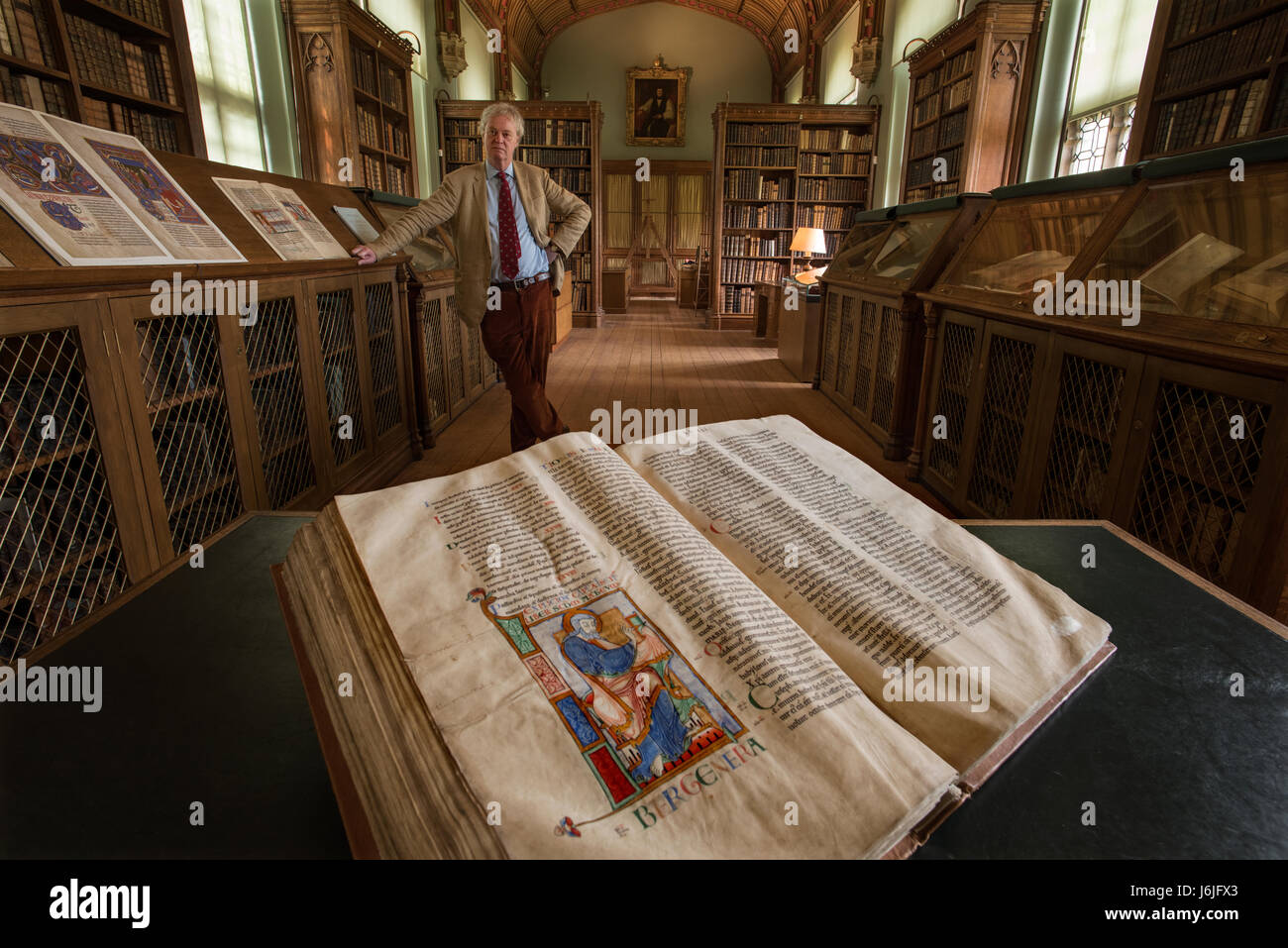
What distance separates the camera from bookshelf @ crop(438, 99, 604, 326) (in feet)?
26.8

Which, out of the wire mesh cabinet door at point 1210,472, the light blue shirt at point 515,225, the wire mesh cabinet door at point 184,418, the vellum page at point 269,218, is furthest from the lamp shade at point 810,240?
the wire mesh cabinet door at point 184,418

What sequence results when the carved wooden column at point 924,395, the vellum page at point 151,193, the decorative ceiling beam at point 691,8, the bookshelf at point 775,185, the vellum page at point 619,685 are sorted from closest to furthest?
the vellum page at point 619,685 < the vellum page at point 151,193 < the carved wooden column at point 924,395 < the bookshelf at point 775,185 < the decorative ceiling beam at point 691,8

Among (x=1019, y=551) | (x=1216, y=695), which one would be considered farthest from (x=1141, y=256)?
(x=1216, y=695)

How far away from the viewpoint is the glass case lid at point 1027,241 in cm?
218

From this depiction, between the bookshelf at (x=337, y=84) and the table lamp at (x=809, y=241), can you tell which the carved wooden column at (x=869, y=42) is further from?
the bookshelf at (x=337, y=84)

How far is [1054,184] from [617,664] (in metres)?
2.64

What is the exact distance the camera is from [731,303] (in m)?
8.83

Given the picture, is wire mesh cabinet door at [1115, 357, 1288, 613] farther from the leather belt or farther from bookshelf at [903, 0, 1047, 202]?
bookshelf at [903, 0, 1047, 202]

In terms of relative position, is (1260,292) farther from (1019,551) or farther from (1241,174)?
(1019,551)

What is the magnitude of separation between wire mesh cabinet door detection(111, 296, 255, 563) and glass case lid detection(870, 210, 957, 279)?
9.46 feet

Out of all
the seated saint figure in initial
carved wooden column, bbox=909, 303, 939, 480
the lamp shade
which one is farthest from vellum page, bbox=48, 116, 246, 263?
the lamp shade

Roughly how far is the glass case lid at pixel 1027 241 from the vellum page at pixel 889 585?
1.89 meters

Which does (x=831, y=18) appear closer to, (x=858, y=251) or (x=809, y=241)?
(x=809, y=241)

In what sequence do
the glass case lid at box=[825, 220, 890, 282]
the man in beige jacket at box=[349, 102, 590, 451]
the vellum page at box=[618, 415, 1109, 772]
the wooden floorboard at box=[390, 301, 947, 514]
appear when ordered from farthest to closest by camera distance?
1. the glass case lid at box=[825, 220, 890, 282]
2. the wooden floorboard at box=[390, 301, 947, 514]
3. the man in beige jacket at box=[349, 102, 590, 451]
4. the vellum page at box=[618, 415, 1109, 772]
